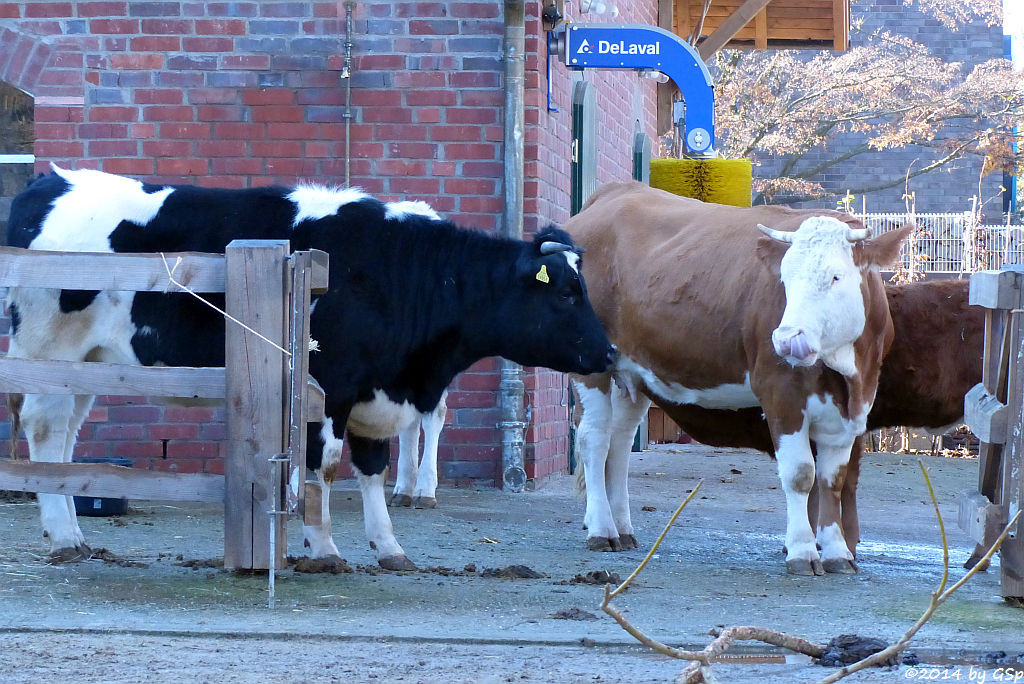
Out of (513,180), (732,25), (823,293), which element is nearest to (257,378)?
(823,293)

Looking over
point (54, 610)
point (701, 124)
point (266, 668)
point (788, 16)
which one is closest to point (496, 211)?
point (701, 124)

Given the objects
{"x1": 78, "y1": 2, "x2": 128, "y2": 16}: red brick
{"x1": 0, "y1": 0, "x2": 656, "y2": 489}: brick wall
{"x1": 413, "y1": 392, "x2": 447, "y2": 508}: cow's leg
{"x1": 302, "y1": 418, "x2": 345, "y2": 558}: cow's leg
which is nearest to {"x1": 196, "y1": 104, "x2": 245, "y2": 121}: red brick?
{"x1": 0, "y1": 0, "x2": 656, "y2": 489}: brick wall

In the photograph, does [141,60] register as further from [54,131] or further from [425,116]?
[425,116]

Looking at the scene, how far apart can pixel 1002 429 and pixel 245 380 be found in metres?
2.82

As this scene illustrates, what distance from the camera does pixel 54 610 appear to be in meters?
4.62

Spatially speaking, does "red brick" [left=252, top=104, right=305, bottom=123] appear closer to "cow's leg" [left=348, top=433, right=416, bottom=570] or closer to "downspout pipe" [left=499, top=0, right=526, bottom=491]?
"downspout pipe" [left=499, top=0, right=526, bottom=491]

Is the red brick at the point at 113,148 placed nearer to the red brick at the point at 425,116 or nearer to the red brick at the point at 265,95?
the red brick at the point at 265,95

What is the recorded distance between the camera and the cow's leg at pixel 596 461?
6.50 m

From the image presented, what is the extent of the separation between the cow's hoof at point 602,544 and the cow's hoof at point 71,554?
2323 mm

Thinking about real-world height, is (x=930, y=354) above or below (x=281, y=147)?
below

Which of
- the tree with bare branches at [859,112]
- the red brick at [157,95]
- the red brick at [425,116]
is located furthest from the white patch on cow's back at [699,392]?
the tree with bare branches at [859,112]

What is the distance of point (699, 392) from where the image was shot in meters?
6.57

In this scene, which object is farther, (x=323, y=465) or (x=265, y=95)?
(x=265, y=95)

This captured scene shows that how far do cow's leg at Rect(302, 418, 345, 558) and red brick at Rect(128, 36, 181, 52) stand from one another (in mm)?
3897
